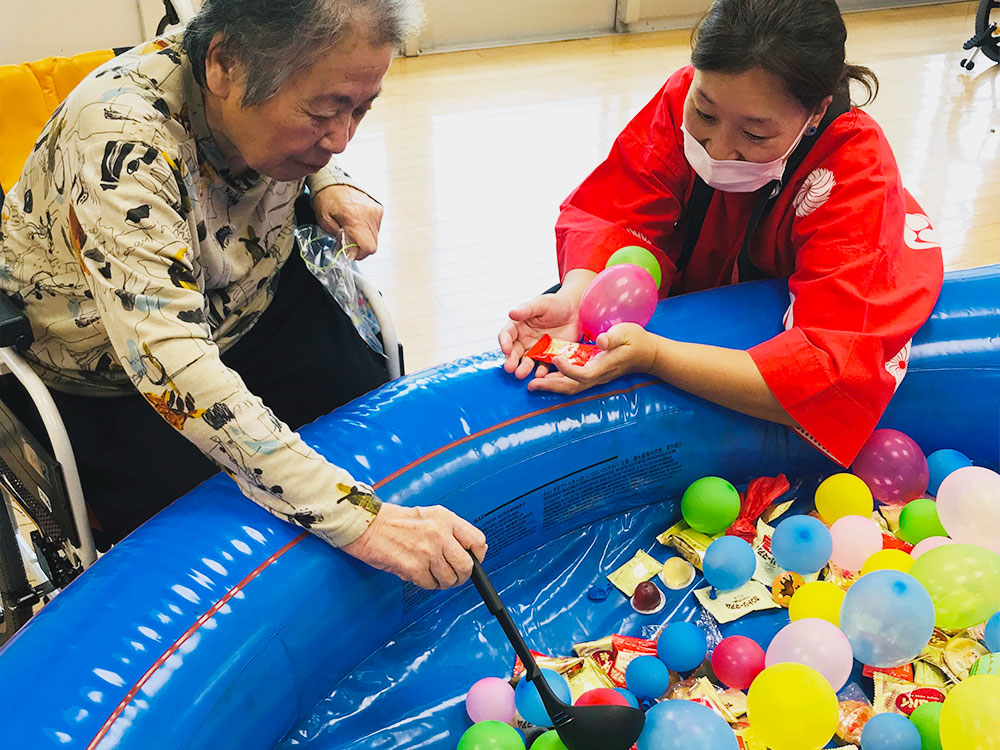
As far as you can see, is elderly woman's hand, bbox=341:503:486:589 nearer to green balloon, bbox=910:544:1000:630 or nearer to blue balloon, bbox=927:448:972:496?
green balloon, bbox=910:544:1000:630

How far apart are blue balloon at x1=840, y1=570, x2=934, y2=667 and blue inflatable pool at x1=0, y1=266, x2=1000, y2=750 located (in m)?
0.18

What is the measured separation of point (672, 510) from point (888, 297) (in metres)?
0.53

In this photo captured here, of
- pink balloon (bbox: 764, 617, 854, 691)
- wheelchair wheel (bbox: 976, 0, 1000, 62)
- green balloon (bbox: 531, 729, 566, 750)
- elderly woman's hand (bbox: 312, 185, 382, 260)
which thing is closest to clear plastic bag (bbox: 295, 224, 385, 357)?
elderly woman's hand (bbox: 312, 185, 382, 260)

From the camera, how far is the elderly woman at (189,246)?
119 cm

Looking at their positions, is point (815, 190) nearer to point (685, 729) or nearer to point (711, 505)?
point (711, 505)

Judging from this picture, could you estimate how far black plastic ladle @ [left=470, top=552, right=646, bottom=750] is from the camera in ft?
4.17

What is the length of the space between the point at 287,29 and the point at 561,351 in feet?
2.29

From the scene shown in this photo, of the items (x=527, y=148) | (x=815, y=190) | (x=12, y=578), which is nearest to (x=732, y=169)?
(x=815, y=190)

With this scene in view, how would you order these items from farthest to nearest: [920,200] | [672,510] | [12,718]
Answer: [920,200] < [672,510] < [12,718]

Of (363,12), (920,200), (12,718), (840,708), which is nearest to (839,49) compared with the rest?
(363,12)

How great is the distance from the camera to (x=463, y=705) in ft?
4.80

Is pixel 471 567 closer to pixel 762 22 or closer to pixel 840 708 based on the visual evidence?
pixel 840 708

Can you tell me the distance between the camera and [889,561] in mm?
1523

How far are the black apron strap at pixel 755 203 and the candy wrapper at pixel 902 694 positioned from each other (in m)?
0.76
